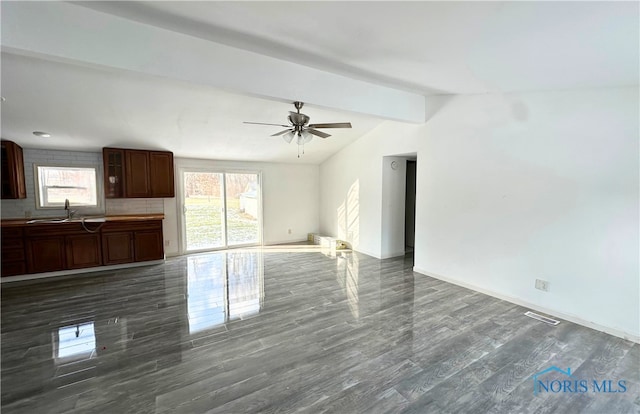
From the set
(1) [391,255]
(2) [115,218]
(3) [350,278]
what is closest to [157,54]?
(2) [115,218]

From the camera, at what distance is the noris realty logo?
2.10m

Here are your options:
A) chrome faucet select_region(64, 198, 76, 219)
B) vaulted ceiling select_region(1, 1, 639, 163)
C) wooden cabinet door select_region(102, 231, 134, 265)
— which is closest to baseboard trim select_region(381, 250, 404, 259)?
vaulted ceiling select_region(1, 1, 639, 163)

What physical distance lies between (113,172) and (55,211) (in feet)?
4.00

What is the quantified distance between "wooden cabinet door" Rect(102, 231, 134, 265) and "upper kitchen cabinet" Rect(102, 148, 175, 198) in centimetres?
75

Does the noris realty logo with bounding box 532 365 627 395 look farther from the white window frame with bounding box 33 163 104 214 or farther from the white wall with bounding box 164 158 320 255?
the white window frame with bounding box 33 163 104 214

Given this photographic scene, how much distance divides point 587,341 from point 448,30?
317cm

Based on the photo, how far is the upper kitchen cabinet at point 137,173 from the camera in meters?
5.09

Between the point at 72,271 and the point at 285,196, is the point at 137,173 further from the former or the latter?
the point at 285,196

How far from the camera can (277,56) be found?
9.86 feet

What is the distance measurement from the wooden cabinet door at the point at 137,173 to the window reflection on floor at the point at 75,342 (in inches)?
112

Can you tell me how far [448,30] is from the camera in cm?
217

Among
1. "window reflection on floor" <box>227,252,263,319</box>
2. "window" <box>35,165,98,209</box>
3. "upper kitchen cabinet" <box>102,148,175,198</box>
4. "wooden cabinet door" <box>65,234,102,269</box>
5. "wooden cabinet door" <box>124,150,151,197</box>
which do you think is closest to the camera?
"window reflection on floor" <box>227,252,263,319</box>

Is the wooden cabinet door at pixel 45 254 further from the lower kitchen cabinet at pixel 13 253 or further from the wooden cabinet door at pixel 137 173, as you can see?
the wooden cabinet door at pixel 137 173

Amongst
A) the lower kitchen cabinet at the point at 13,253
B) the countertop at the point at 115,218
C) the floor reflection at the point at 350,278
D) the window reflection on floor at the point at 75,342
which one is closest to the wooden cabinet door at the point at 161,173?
the countertop at the point at 115,218
